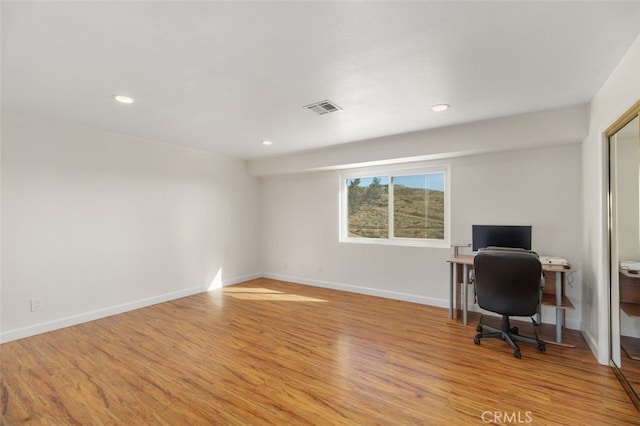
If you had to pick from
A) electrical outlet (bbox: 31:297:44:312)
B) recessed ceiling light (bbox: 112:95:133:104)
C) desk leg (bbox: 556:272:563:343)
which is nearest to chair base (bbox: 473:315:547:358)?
desk leg (bbox: 556:272:563:343)

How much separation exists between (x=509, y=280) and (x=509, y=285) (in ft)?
0.17

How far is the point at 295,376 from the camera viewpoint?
237cm

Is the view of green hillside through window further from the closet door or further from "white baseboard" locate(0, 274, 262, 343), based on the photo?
"white baseboard" locate(0, 274, 262, 343)

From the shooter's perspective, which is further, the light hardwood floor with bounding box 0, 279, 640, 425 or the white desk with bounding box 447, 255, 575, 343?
the white desk with bounding box 447, 255, 575, 343

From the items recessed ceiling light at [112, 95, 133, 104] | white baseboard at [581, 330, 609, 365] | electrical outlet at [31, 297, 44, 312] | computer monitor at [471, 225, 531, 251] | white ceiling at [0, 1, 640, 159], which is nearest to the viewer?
white ceiling at [0, 1, 640, 159]

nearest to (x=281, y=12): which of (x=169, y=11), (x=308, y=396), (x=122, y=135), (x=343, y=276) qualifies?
(x=169, y=11)

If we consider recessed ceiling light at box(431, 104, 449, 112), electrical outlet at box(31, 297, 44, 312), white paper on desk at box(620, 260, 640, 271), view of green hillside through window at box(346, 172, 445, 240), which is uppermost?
recessed ceiling light at box(431, 104, 449, 112)

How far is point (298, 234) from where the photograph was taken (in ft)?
18.6

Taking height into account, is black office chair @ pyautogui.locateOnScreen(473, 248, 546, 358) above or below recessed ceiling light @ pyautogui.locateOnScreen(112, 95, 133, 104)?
below

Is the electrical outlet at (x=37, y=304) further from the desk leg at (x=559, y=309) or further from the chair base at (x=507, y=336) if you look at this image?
the desk leg at (x=559, y=309)

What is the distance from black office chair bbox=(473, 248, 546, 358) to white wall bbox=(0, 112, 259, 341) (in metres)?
4.30

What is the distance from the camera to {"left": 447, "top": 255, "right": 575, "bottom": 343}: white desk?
2.91 metres

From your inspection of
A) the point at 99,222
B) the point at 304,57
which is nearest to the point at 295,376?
the point at 304,57

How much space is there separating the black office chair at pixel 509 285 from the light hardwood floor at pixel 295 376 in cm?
13
